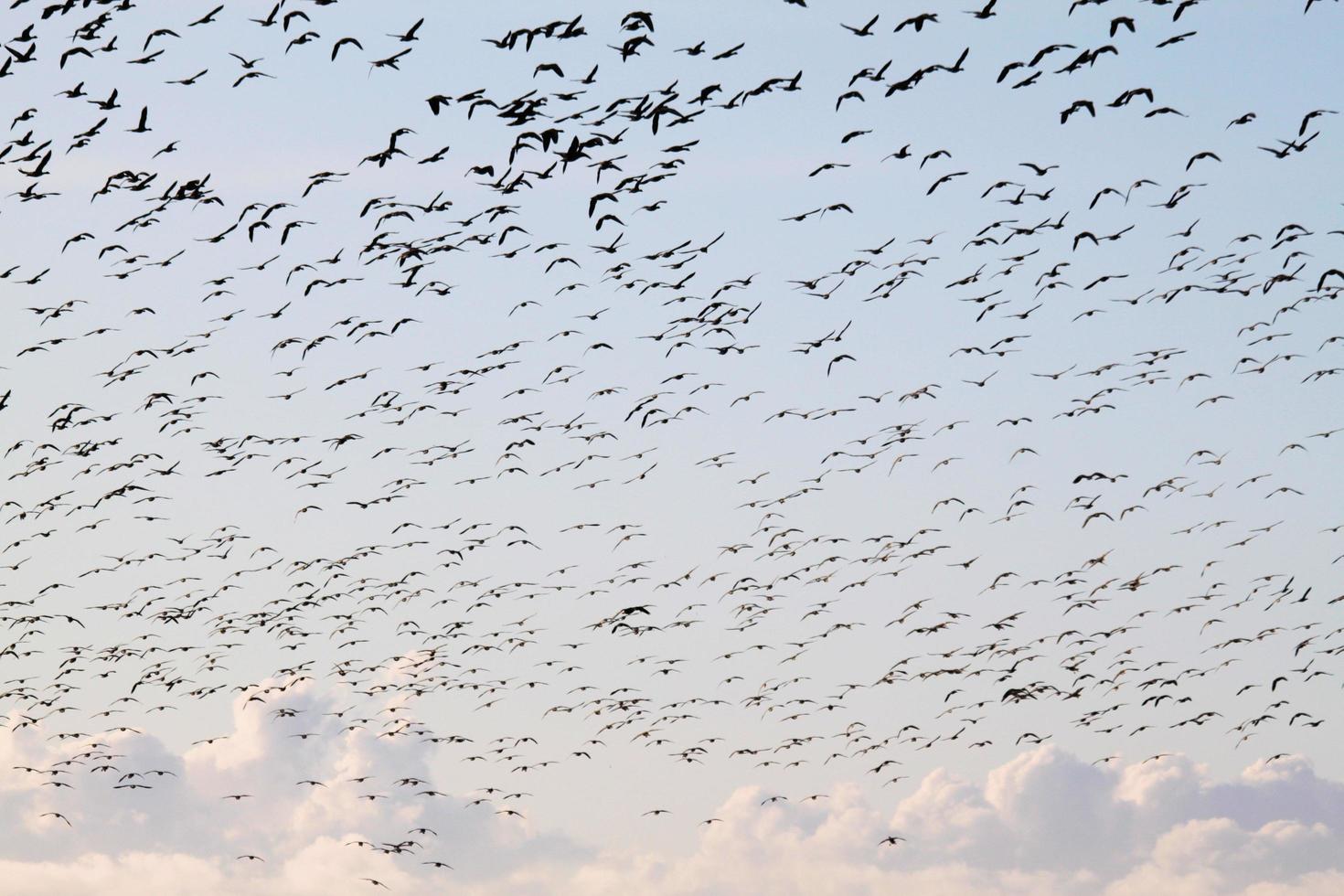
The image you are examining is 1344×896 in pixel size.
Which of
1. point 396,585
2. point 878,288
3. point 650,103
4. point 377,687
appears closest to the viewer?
point 650,103

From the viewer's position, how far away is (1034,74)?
190ft

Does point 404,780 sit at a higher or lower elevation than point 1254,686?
higher

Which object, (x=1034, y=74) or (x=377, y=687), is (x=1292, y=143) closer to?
(x=1034, y=74)

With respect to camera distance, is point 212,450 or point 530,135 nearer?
point 530,135

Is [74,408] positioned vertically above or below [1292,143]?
above

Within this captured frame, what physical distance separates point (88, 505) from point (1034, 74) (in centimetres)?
5911

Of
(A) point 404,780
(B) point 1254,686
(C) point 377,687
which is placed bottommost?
(B) point 1254,686

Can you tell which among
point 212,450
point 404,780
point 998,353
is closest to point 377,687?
point 404,780

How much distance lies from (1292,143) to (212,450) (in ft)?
193

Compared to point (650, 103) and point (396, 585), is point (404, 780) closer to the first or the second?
point (396, 585)

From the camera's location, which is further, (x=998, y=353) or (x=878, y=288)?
(x=998, y=353)

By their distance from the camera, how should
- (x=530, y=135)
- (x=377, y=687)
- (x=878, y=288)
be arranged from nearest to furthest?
1. (x=530, y=135)
2. (x=878, y=288)
3. (x=377, y=687)

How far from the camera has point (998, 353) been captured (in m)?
86.8

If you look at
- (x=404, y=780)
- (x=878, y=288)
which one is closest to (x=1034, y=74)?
(x=878, y=288)
